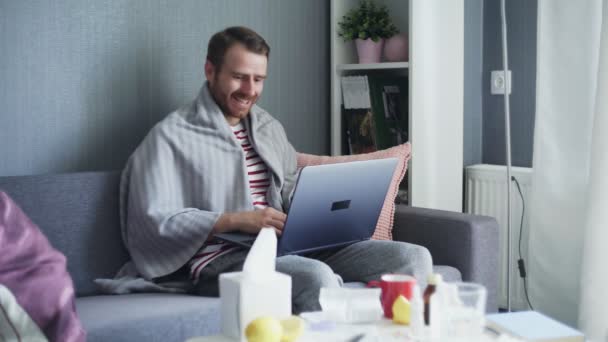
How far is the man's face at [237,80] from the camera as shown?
2.39 meters

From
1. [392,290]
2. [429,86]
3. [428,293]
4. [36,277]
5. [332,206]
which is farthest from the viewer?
[429,86]

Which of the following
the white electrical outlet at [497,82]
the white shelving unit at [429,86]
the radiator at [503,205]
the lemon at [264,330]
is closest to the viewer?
the lemon at [264,330]

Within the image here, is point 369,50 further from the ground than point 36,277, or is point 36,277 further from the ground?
point 369,50

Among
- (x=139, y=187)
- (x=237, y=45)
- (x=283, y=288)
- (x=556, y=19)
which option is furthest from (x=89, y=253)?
(x=556, y=19)

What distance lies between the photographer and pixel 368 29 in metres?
3.07

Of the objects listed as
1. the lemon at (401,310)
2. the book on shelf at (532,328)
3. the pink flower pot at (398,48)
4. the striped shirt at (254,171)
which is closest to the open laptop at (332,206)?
the striped shirt at (254,171)

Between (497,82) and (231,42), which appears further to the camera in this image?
(497,82)

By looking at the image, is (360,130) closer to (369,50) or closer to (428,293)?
(369,50)

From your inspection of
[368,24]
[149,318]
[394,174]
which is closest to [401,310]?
[149,318]

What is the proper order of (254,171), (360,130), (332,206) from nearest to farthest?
(332,206)
(254,171)
(360,130)

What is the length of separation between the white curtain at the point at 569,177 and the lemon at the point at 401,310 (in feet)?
4.42

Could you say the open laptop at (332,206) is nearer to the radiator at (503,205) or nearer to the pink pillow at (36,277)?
the pink pillow at (36,277)

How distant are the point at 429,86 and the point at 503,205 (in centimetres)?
55

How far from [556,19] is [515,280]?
3.32 feet
